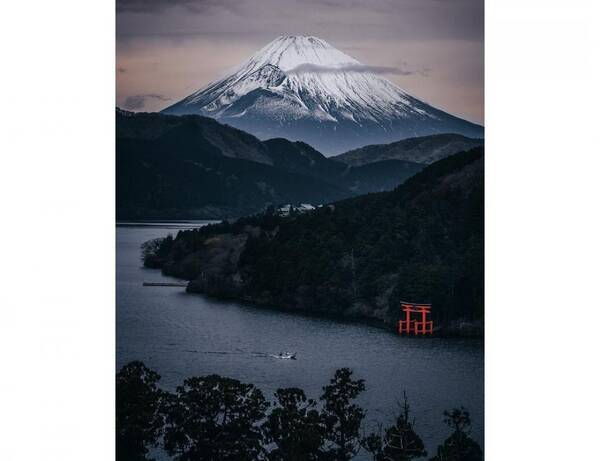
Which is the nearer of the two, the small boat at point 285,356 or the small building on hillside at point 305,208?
the small boat at point 285,356

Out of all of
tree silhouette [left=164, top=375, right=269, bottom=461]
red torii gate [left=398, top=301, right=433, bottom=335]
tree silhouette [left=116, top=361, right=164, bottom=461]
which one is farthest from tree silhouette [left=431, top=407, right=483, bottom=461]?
tree silhouette [left=116, top=361, right=164, bottom=461]

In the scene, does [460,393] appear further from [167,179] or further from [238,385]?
[167,179]

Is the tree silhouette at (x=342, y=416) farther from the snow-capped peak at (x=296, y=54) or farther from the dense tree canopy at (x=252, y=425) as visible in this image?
the snow-capped peak at (x=296, y=54)

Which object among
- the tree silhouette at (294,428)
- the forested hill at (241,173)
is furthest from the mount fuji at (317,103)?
the tree silhouette at (294,428)

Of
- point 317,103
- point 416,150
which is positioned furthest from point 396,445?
point 317,103

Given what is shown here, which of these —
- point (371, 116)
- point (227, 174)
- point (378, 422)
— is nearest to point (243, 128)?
point (227, 174)

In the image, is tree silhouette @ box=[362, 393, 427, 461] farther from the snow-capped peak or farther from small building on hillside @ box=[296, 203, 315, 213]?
the snow-capped peak
